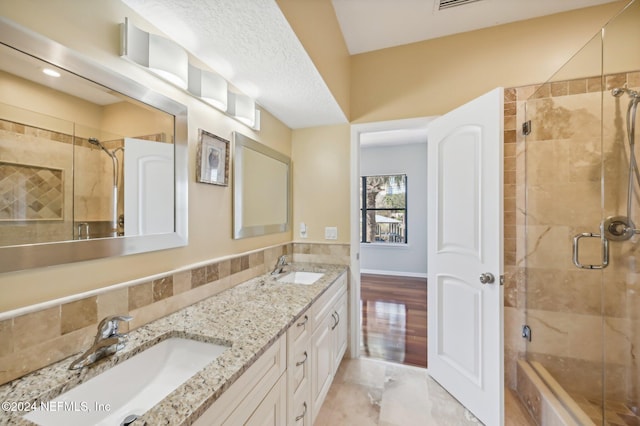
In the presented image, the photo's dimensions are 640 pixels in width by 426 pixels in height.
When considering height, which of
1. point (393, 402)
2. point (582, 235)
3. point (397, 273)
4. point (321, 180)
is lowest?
point (393, 402)

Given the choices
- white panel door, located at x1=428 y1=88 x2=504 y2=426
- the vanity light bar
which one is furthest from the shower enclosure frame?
the vanity light bar

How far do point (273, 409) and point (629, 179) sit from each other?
2309 millimetres

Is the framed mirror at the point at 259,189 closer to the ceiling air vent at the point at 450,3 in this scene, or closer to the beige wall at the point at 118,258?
the beige wall at the point at 118,258

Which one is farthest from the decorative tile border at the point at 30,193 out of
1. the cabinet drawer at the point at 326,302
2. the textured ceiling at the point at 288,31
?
the cabinet drawer at the point at 326,302

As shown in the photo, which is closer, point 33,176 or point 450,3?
point 33,176

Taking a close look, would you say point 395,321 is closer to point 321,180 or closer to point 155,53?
point 321,180

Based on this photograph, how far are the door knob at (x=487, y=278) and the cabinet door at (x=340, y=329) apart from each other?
985 millimetres

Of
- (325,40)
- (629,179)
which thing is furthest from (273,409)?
(629,179)

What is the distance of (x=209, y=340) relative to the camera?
3.05ft

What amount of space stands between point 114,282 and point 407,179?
4.81 m

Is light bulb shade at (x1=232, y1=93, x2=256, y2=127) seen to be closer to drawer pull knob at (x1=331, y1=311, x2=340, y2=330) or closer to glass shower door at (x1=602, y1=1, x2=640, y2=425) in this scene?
drawer pull knob at (x1=331, y1=311, x2=340, y2=330)

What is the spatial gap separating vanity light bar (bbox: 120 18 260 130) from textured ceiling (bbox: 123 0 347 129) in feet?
0.28

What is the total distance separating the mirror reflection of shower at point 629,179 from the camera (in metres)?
1.45

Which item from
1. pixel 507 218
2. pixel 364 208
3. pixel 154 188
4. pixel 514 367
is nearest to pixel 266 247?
pixel 154 188
